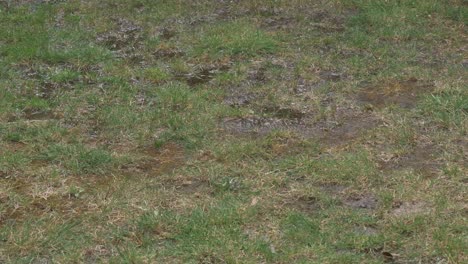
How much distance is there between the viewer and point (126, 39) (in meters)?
7.48

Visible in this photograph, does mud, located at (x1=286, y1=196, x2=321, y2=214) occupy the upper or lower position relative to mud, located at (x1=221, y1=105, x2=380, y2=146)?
upper

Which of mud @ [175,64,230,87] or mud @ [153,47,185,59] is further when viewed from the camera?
mud @ [153,47,185,59]

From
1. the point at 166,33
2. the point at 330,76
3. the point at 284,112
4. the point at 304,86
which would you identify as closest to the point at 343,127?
the point at 284,112

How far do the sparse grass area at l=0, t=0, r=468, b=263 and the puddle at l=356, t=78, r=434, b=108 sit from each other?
22mm

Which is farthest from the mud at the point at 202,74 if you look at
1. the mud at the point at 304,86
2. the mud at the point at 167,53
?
the mud at the point at 304,86

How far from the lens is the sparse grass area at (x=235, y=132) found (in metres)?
4.02

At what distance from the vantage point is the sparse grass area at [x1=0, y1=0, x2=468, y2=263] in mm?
4023

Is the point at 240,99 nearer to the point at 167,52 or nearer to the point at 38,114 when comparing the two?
the point at 167,52

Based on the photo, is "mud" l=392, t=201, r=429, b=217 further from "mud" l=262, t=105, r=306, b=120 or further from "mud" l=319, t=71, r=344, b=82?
"mud" l=319, t=71, r=344, b=82

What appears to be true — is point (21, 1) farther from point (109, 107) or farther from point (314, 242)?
point (314, 242)

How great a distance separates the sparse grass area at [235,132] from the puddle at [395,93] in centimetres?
2

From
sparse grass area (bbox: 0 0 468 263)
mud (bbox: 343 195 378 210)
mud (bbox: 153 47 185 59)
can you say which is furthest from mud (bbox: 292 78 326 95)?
mud (bbox: 343 195 378 210)

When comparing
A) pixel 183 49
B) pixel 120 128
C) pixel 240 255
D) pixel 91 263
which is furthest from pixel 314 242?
pixel 183 49

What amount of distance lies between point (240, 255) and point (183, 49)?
367 centimetres
